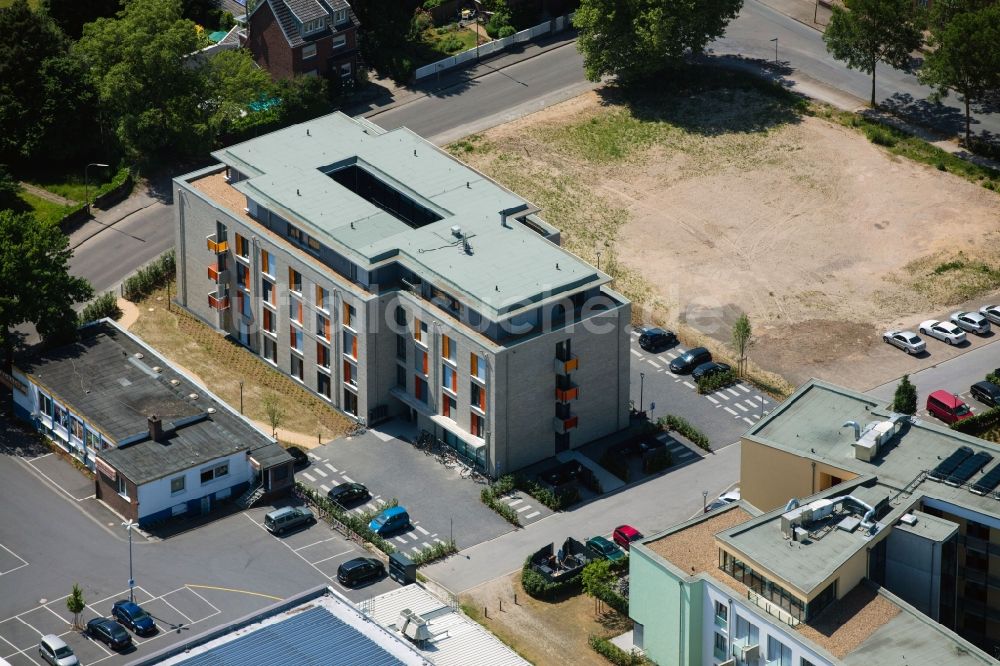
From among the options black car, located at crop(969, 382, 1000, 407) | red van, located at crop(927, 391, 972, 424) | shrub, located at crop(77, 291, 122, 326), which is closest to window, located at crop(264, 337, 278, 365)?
shrub, located at crop(77, 291, 122, 326)

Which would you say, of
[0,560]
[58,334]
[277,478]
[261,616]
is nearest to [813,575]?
[261,616]

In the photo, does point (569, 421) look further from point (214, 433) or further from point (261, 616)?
point (261, 616)

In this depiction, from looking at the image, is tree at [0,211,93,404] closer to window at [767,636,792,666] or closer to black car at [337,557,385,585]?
black car at [337,557,385,585]

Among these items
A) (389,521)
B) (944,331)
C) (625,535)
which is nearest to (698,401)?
(625,535)

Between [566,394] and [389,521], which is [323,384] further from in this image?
[566,394]

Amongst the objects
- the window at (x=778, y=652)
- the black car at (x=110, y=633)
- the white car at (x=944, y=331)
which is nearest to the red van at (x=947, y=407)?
the white car at (x=944, y=331)
